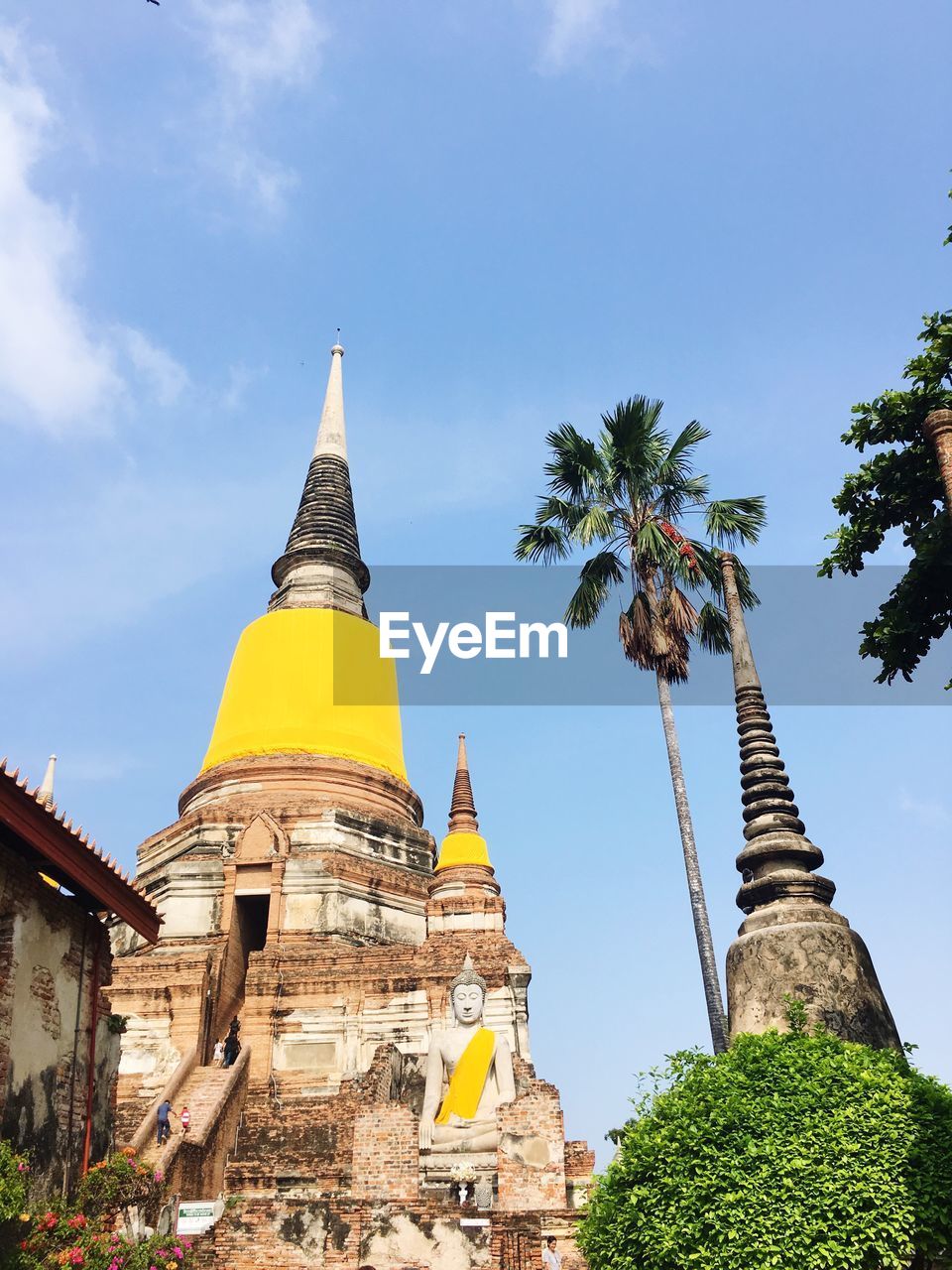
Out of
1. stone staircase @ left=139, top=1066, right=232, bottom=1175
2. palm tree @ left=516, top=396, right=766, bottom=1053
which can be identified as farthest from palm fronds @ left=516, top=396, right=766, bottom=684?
stone staircase @ left=139, top=1066, right=232, bottom=1175

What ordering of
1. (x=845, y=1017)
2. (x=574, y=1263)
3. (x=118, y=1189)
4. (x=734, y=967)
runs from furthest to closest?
(x=574, y=1263) < (x=118, y=1189) < (x=734, y=967) < (x=845, y=1017)

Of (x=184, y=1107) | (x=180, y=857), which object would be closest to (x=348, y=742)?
(x=180, y=857)

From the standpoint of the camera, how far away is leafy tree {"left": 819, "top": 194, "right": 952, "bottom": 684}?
11328mm

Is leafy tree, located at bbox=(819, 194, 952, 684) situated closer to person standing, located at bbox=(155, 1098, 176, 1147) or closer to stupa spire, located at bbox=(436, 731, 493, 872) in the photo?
person standing, located at bbox=(155, 1098, 176, 1147)

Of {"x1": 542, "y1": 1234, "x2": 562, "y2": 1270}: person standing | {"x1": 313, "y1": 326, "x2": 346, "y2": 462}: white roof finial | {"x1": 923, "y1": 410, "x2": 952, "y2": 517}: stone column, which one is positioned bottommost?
{"x1": 542, "y1": 1234, "x2": 562, "y2": 1270}: person standing

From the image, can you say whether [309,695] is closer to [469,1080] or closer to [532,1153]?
[469,1080]

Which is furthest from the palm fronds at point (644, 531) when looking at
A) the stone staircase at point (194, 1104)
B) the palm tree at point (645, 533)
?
the stone staircase at point (194, 1104)

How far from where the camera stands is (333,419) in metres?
35.3

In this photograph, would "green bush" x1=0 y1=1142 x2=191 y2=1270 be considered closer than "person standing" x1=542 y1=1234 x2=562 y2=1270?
Yes

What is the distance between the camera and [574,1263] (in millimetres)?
12125

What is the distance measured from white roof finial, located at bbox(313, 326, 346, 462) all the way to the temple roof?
23484 mm

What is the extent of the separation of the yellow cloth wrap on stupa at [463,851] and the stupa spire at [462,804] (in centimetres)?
47

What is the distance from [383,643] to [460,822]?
6.42 metres

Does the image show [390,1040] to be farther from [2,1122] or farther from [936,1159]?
[936,1159]
